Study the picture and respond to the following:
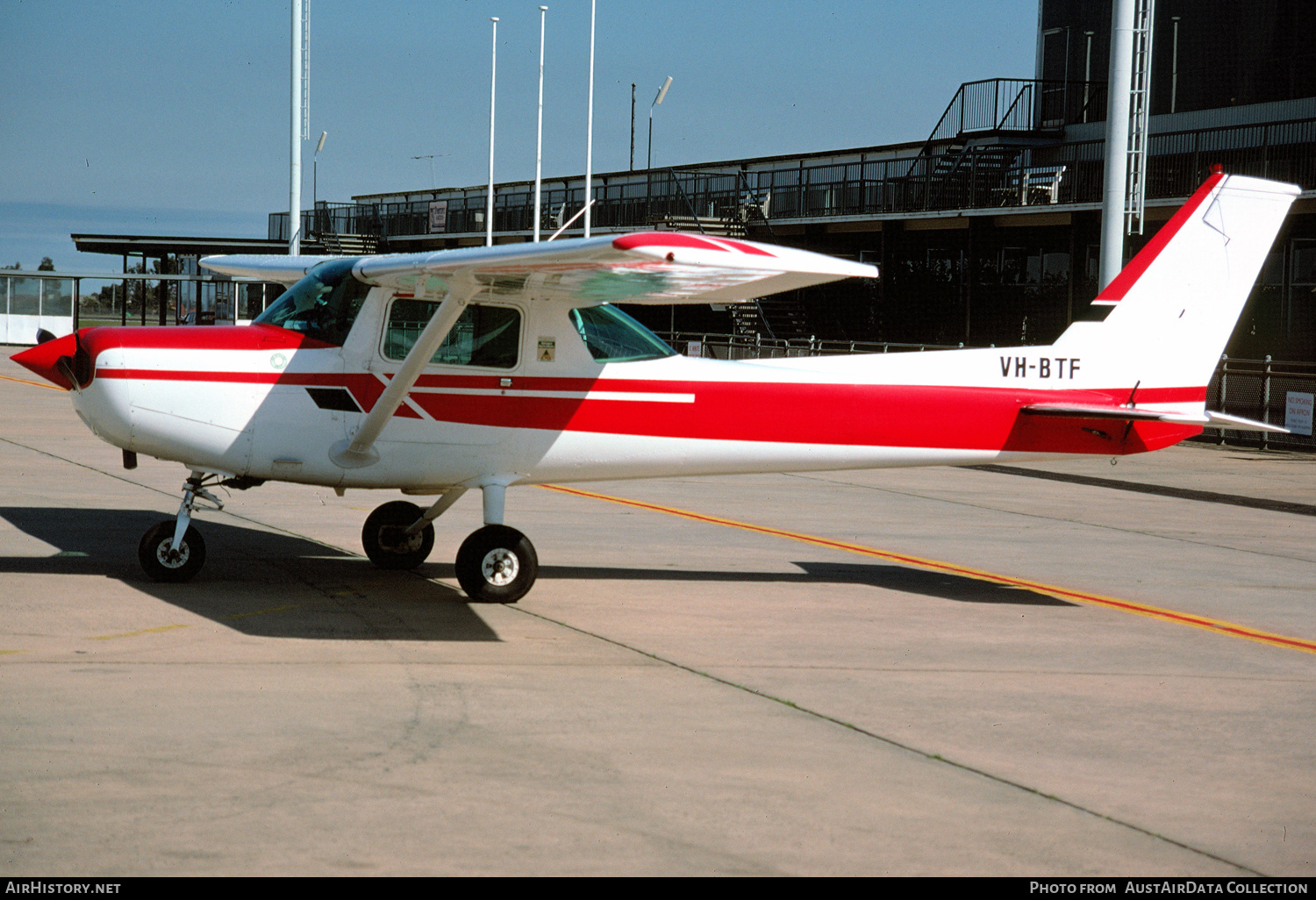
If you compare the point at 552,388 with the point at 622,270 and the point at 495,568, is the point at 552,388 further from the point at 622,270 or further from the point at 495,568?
the point at 622,270

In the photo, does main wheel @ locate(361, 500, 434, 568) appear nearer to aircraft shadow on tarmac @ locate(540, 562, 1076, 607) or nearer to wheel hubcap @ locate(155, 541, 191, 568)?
aircraft shadow on tarmac @ locate(540, 562, 1076, 607)

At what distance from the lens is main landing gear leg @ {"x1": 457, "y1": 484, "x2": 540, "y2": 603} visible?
28.0 ft

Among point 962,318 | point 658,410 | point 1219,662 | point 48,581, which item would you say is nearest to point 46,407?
point 48,581

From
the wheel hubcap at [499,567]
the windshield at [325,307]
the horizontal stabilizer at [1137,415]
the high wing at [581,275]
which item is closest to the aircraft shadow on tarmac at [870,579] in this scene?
the wheel hubcap at [499,567]

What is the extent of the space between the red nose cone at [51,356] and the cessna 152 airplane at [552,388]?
0.05 feet

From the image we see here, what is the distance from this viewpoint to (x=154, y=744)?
5.31m

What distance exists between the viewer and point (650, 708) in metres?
6.21

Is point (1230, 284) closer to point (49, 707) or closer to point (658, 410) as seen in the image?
point (658, 410)

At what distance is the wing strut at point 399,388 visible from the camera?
8109 millimetres

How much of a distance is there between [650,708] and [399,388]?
10.3 feet

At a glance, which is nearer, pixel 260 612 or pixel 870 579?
pixel 260 612

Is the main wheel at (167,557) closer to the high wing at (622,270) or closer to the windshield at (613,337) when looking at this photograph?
the high wing at (622,270)

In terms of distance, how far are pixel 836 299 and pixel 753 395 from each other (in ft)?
106

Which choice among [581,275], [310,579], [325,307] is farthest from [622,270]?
[310,579]
